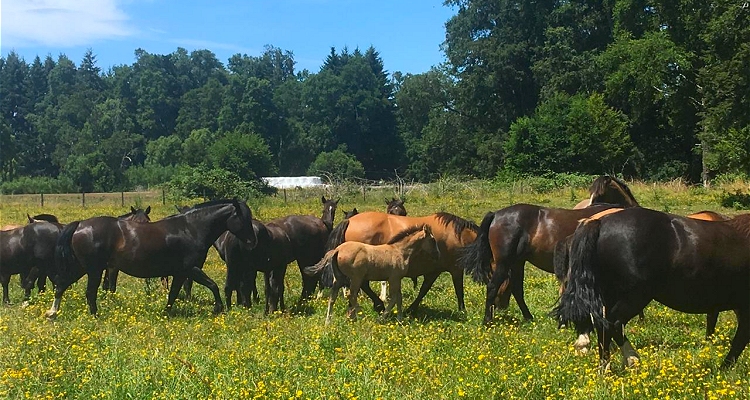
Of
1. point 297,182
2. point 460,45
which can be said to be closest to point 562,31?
point 460,45

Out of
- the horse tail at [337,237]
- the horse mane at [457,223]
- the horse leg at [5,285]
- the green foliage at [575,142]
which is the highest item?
the green foliage at [575,142]

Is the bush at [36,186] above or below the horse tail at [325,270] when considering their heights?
below

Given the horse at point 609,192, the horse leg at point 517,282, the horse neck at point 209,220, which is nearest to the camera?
the horse leg at point 517,282

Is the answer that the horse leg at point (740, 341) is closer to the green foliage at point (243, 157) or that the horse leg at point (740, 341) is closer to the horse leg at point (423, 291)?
the horse leg at point (423, 291)

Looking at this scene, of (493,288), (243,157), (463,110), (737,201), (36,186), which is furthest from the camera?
(463,110)

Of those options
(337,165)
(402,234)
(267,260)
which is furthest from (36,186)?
(402,234)

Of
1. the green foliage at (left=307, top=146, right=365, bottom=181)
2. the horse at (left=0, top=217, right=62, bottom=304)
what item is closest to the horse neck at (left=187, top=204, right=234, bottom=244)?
the horse at (left=0, top=217, right=62, bottom=304)

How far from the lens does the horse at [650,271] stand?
684cm

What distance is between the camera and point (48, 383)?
663cm

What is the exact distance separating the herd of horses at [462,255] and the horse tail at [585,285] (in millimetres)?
12

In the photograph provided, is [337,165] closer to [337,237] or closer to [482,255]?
[337,237]

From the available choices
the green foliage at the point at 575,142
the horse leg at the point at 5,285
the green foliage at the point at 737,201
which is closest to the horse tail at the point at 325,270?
the horse leg at the point at 5,285

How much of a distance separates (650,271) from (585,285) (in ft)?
2.09

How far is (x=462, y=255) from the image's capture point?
10.9 m
